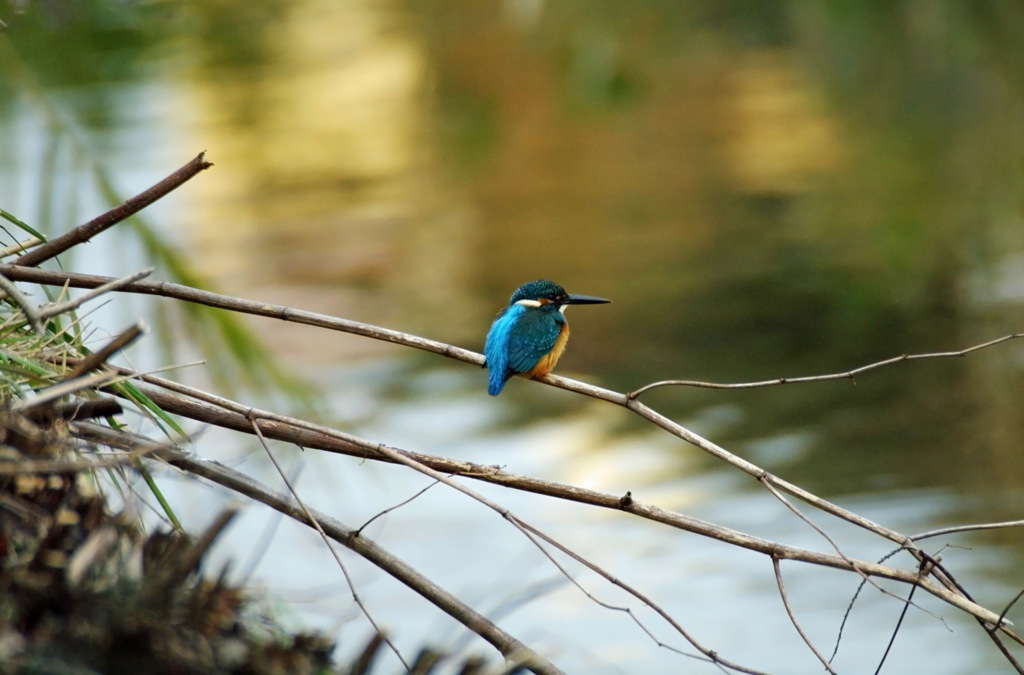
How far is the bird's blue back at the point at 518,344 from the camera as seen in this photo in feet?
8.13

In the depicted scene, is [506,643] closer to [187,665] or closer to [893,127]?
[187,665]

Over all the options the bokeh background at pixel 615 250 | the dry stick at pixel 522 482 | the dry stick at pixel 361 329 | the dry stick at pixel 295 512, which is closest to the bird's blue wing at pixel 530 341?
the bokeh background at pixel 615 250

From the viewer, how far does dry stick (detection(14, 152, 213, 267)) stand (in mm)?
1184

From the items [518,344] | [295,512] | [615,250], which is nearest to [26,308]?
[295,512]

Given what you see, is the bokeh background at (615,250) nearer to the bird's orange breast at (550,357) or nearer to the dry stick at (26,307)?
the dry stick at (26,307)

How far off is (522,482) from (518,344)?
52.4 inches

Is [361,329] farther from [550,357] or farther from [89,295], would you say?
[550,357]

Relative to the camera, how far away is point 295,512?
107 cm

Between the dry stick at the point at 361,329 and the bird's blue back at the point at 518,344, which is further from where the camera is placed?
the bird's blue back at the point at 518,344

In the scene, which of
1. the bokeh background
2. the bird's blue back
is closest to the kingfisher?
the bird's blue back

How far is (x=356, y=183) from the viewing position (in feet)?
30.9

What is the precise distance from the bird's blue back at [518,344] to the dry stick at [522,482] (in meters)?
1.24

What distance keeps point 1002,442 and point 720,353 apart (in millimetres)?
1455

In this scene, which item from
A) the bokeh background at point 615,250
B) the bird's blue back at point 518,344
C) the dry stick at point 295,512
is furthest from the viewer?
the bokeh background at point 615,250
